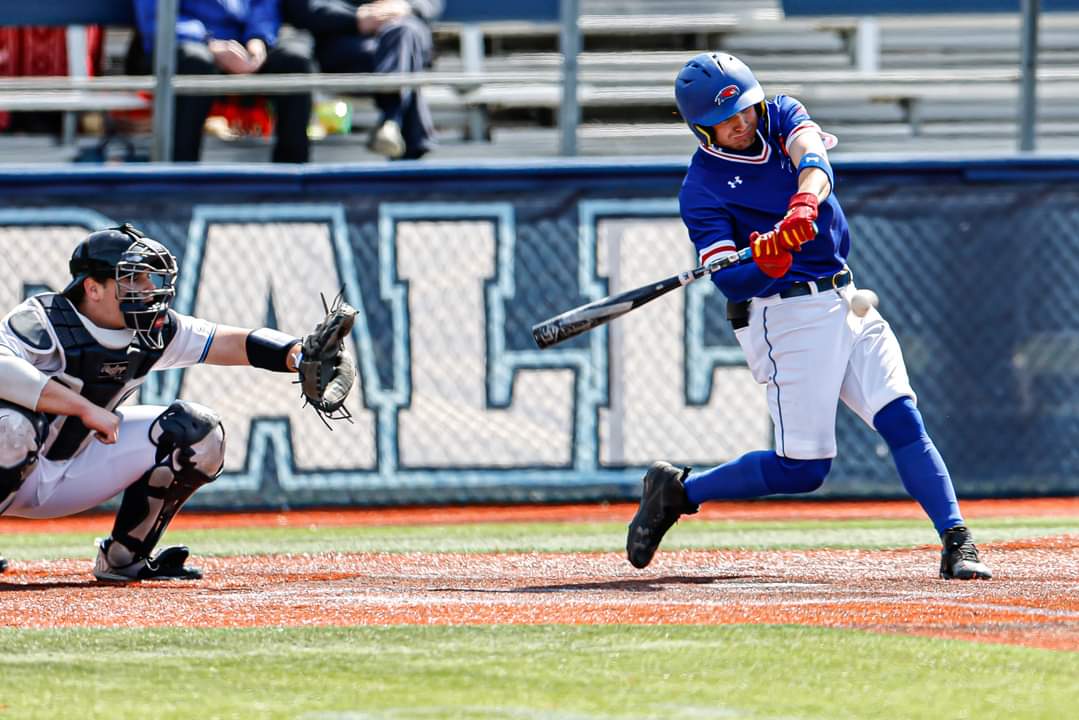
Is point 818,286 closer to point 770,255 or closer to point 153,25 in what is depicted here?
point 770,255

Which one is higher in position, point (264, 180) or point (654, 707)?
point (264, 180)

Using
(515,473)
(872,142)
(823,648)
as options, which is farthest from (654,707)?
(872,142)

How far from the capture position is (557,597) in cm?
531

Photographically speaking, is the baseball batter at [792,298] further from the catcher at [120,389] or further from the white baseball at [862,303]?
the catcher at [120,389]

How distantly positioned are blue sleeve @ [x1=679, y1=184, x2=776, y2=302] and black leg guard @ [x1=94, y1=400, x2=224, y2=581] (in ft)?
5.82

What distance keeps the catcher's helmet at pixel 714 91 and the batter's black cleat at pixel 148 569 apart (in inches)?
93.2

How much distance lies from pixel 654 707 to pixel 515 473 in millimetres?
6047

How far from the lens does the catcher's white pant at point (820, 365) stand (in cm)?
573

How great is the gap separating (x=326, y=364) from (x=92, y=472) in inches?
36.2

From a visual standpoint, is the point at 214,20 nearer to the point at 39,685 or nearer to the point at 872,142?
the point at 872,142

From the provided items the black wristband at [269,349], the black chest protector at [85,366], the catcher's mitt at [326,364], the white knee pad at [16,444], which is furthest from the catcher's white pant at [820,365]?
the white knee pad at [16,444]

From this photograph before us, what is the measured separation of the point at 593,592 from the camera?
548 cm

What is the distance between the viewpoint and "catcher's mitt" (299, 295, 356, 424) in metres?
5.79

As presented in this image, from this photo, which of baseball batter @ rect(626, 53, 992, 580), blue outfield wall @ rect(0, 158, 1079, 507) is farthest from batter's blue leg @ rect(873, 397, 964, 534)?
blue outfield wall @ rect(0, 158, 1079, 507)
